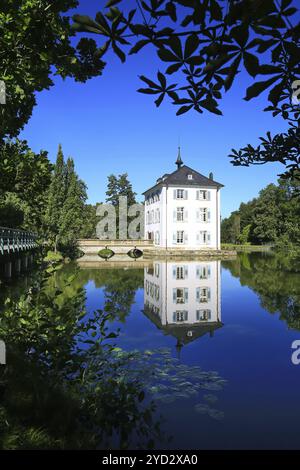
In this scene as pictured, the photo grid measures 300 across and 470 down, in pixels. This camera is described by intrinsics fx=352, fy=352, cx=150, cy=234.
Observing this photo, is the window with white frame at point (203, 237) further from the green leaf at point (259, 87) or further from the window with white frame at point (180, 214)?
the green leaf at point (259, 87)

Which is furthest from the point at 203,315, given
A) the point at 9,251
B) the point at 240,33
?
the point at 240,33

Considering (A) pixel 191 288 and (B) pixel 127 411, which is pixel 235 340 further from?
(A) pixel 191 288

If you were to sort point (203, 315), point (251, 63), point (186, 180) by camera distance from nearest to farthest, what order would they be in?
point (251, 63)
point (203, 315)
point (186, 180)

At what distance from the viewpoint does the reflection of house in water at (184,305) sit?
9.75m

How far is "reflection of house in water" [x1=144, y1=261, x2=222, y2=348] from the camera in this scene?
975cm

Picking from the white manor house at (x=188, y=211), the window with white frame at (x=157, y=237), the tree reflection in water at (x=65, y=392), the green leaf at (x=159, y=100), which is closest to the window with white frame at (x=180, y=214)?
the white manor house at (x=188, y=211)

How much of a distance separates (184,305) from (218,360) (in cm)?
629

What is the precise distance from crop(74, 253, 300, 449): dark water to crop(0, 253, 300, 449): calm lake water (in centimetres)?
1

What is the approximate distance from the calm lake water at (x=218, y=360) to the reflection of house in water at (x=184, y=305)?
0.11 feet

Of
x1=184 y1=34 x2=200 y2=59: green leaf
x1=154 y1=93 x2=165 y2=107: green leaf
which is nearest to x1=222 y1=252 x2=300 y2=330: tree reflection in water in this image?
x1=154 y1=93 x2=165 y2=107: green leaf

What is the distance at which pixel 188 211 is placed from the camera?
41.9 m

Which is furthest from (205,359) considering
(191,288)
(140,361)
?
(191,288)

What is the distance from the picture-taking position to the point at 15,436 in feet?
10.3

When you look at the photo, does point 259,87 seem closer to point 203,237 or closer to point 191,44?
point 191,44
